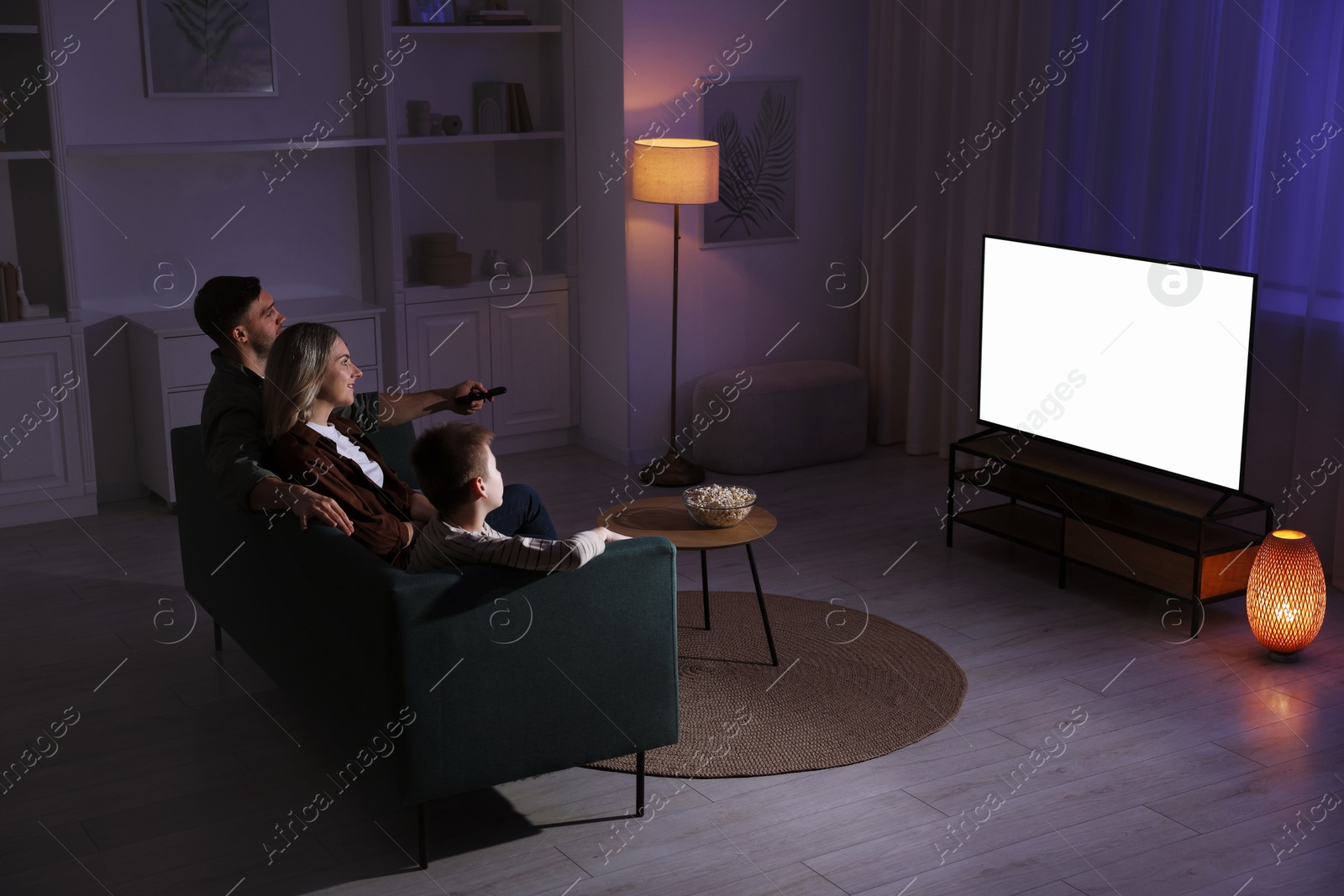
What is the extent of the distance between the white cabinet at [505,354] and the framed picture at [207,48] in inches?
45.8

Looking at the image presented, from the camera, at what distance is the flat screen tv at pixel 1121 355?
14.3ft

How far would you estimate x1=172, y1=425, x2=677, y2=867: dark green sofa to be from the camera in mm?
2861

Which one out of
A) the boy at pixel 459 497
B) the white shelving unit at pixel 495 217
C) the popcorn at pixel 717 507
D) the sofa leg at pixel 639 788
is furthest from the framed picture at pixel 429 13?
the sofa leg at pixel 639 788

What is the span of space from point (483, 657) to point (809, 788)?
0.98 meters

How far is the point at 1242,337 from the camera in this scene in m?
4.30

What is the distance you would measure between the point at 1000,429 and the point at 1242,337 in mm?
1156

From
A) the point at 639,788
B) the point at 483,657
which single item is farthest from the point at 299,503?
the point at 639,788

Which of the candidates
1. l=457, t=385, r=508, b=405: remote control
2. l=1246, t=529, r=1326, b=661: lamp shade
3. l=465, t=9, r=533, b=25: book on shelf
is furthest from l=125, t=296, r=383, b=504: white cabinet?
l=1246, t=529, r=1326, b=661: lamp shade

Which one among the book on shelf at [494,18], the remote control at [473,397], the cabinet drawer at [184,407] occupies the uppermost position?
the book on shelf at [494,18]

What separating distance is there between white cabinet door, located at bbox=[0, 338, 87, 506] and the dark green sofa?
2.52 meters

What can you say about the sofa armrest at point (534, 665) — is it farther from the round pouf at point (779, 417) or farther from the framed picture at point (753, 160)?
the framed picture at point (753, 160)

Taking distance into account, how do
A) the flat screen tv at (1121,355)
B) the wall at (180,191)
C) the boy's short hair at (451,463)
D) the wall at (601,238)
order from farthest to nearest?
the wall at (601,238), the wall at (180,191), the flat screen tv at (1121,355), the boy's short hair at (451,463)

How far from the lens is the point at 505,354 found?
21.0 ft

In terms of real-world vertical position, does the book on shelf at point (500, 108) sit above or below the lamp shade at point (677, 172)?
above
